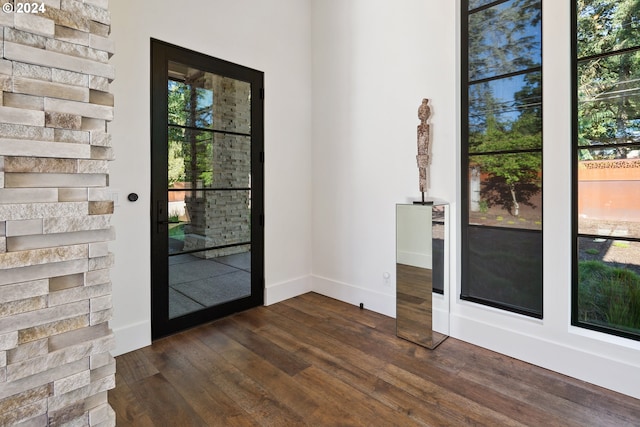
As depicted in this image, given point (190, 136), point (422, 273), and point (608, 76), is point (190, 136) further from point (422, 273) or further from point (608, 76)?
point (608, 76)

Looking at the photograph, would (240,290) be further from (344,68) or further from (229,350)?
(344,68)

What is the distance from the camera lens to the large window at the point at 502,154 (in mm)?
2492

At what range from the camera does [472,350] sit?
2.60 m

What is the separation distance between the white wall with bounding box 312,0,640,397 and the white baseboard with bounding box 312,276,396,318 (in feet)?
0.04

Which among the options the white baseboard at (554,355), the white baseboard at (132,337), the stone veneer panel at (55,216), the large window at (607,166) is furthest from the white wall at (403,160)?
the stone veneer panel at (55,216)

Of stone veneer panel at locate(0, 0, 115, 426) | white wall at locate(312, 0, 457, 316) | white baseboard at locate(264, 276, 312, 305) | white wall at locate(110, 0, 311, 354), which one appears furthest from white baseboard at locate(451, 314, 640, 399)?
stone veneer panel at locate(0, 0, 115, 426)

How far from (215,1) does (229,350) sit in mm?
3140

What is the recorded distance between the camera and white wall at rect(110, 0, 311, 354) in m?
2.56

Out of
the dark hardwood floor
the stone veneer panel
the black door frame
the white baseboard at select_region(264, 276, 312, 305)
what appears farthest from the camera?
the white baseboard at select_region(264, 276, 312, 305)

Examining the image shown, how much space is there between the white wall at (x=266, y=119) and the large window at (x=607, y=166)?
262 centimetres

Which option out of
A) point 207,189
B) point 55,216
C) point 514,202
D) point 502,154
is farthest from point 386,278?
point 55,216

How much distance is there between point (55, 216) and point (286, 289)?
2961 mm

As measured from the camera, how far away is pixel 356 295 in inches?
142

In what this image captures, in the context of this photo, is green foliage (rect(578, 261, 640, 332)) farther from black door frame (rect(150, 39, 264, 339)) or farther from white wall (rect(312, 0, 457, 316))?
black door frame (rect(150, 39, 264, 339))
